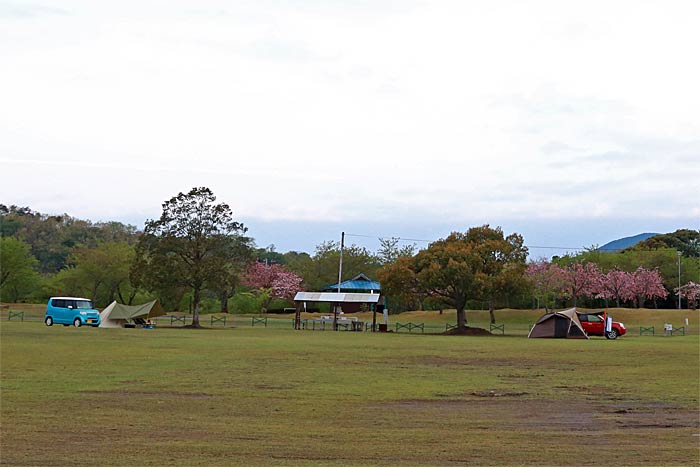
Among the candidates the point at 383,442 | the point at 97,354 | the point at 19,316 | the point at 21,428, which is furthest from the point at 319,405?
the point at 19,316

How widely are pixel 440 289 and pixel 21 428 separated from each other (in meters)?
49.3

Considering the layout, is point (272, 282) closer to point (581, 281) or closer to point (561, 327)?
point (581, 281)

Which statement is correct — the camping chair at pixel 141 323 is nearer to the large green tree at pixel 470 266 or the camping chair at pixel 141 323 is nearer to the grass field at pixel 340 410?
the large green tree at pixel 470 266

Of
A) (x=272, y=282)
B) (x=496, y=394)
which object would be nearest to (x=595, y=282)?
(x=272, y=282)

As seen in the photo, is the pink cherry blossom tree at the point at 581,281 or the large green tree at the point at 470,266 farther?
the pink cherry blossom tree at the point at 581,281

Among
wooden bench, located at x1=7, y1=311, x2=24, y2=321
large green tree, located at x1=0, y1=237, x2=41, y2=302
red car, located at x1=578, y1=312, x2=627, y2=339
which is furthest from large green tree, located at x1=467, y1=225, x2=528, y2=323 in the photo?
large green tree, located at x1=0, y1=237, x2=41, y2=302

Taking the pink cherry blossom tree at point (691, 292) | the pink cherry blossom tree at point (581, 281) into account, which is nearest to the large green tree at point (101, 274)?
the pink cherry blossom tree at point (581, 281)

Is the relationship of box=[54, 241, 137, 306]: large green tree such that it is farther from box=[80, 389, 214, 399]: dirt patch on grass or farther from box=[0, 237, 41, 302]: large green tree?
box=[80, 389, 214, 399]: dirt patch on grass

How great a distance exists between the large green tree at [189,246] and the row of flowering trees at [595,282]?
1433 inches

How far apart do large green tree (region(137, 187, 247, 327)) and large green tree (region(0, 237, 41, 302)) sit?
29.9 metres

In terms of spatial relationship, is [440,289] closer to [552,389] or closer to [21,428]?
[552,389]

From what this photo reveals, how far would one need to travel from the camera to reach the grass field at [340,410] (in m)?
11.2

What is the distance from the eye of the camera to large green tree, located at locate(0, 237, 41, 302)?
288ft

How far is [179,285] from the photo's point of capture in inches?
2510
